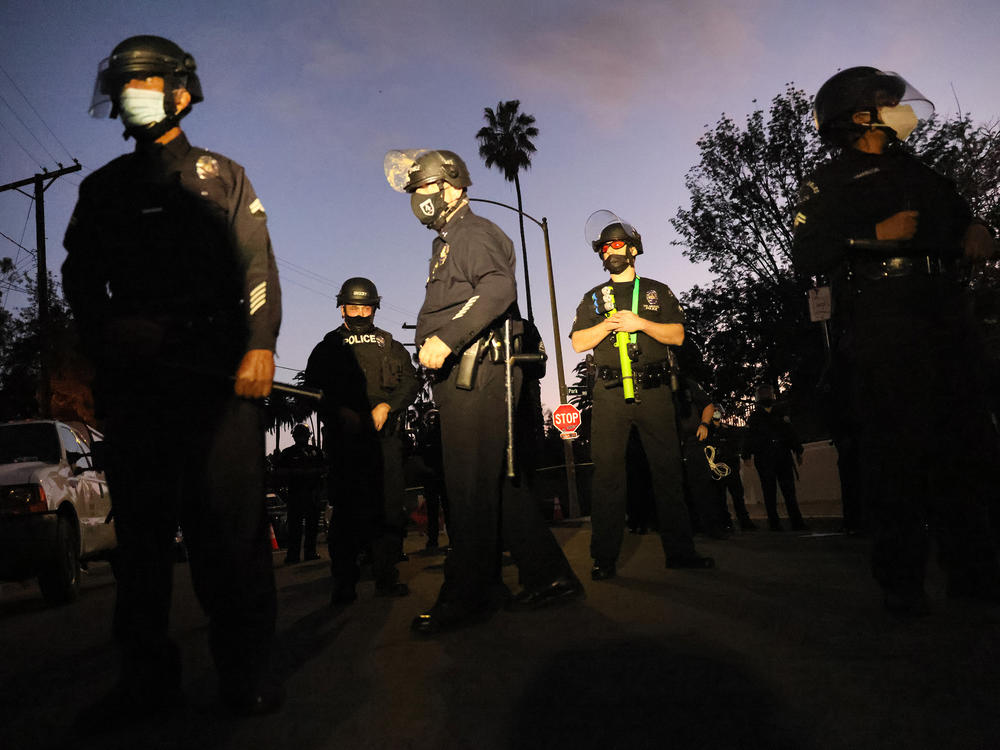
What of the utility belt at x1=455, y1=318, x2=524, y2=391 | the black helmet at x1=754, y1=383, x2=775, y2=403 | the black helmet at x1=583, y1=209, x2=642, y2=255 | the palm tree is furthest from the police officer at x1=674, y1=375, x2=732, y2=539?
the palm tree

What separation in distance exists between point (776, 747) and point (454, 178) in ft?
11.7

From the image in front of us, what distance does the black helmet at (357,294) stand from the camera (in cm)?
742

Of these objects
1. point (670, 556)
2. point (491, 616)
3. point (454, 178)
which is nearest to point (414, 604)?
point (491, 616)

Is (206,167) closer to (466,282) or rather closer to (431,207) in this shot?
(466,282)

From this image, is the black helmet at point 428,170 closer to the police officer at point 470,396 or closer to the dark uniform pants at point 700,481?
the police officer at point 470,396

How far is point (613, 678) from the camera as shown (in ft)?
10.7

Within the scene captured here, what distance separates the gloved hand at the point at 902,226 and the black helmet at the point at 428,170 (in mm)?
2181

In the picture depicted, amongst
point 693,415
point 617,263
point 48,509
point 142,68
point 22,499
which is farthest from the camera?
point 693,415

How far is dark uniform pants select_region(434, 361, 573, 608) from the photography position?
483cm

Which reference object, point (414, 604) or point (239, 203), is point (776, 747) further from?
point (414, 604)

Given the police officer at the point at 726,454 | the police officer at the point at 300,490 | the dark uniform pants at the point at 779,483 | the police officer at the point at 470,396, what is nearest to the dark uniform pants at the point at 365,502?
the police officer at the point at 470,396

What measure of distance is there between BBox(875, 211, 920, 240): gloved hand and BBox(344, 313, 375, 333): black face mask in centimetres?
410

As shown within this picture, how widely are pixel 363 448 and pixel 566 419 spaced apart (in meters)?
19.8

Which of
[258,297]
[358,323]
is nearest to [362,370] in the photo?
[358,323]
